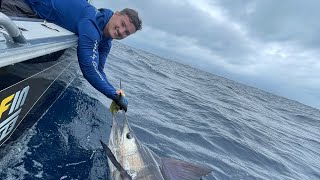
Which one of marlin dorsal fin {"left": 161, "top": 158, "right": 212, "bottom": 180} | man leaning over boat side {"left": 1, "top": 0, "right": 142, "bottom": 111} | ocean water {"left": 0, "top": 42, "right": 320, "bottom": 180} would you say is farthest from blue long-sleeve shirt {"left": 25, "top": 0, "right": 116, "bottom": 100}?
marlin dorsal fin {"left": 161, "top": 158, "right": 212, "bottom": 180}

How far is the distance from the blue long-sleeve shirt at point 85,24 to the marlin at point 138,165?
608 mm

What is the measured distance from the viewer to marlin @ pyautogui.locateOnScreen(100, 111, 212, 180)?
3834 mm

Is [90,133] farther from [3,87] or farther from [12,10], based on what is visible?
[3,87]

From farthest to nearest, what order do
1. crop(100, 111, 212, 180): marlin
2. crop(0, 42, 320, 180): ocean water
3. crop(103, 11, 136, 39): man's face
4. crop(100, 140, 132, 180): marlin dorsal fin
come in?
1. crop(103, 11, 136, 39): man's face
2. crop(0, 42, 320, 180): ocean water
3. crop(100, 111, 212, 180): marlin
4. crop(100, 140, 132, 180): marlin dorsal fin

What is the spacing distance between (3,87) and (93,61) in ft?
5.80

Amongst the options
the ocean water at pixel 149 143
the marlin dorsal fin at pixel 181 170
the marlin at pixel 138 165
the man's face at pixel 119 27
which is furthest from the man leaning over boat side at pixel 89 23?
the marlin dorsal fin at pixel 181 170

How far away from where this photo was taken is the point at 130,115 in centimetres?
739

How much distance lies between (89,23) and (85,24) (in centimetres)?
5

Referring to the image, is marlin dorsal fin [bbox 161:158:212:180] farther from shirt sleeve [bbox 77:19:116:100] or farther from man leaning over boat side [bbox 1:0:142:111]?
shirt sleeve [bbox 77:19:116:100]

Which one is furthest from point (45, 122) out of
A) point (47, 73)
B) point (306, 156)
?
point (306, 156)

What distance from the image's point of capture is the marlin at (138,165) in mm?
3834

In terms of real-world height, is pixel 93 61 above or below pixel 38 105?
above

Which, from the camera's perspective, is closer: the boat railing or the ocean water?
the boat railing

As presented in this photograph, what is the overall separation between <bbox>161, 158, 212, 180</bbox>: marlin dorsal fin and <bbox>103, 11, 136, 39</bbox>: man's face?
1.69 meters
